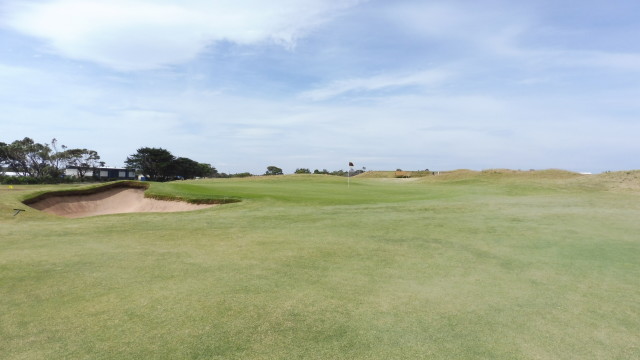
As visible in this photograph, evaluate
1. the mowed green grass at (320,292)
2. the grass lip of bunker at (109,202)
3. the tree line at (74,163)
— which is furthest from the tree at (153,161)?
the mowed green grass at (320,292)

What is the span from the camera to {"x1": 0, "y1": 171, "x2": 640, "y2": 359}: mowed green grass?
3855 mm

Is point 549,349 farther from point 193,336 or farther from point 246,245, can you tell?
point 246,245

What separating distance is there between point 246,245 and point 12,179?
56.7 metres

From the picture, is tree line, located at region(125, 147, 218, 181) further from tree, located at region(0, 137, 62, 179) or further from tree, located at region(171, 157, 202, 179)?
tree, located at region(0, 137, 62, 179)

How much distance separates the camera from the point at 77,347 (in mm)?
3699

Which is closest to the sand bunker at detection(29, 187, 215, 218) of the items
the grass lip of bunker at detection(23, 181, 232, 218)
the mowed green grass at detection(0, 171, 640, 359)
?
the grass lip of bunker at detection(23, 181, 232, 218)

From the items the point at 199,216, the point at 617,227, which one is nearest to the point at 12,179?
the point at 199,216

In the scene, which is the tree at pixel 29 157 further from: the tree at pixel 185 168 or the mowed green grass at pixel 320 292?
the mowed green grass at pixel 320 292

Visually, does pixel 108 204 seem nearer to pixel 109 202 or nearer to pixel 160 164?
pixel 109 202

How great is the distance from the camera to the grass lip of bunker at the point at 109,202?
18.3m

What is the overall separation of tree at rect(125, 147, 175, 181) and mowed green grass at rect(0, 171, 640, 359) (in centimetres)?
7294

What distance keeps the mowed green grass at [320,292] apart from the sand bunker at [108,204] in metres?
7.79

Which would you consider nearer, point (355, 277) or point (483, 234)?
point (355, 277)

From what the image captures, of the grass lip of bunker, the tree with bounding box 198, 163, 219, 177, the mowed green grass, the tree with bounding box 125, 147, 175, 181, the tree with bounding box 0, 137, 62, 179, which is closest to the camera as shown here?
the mowed green grass
